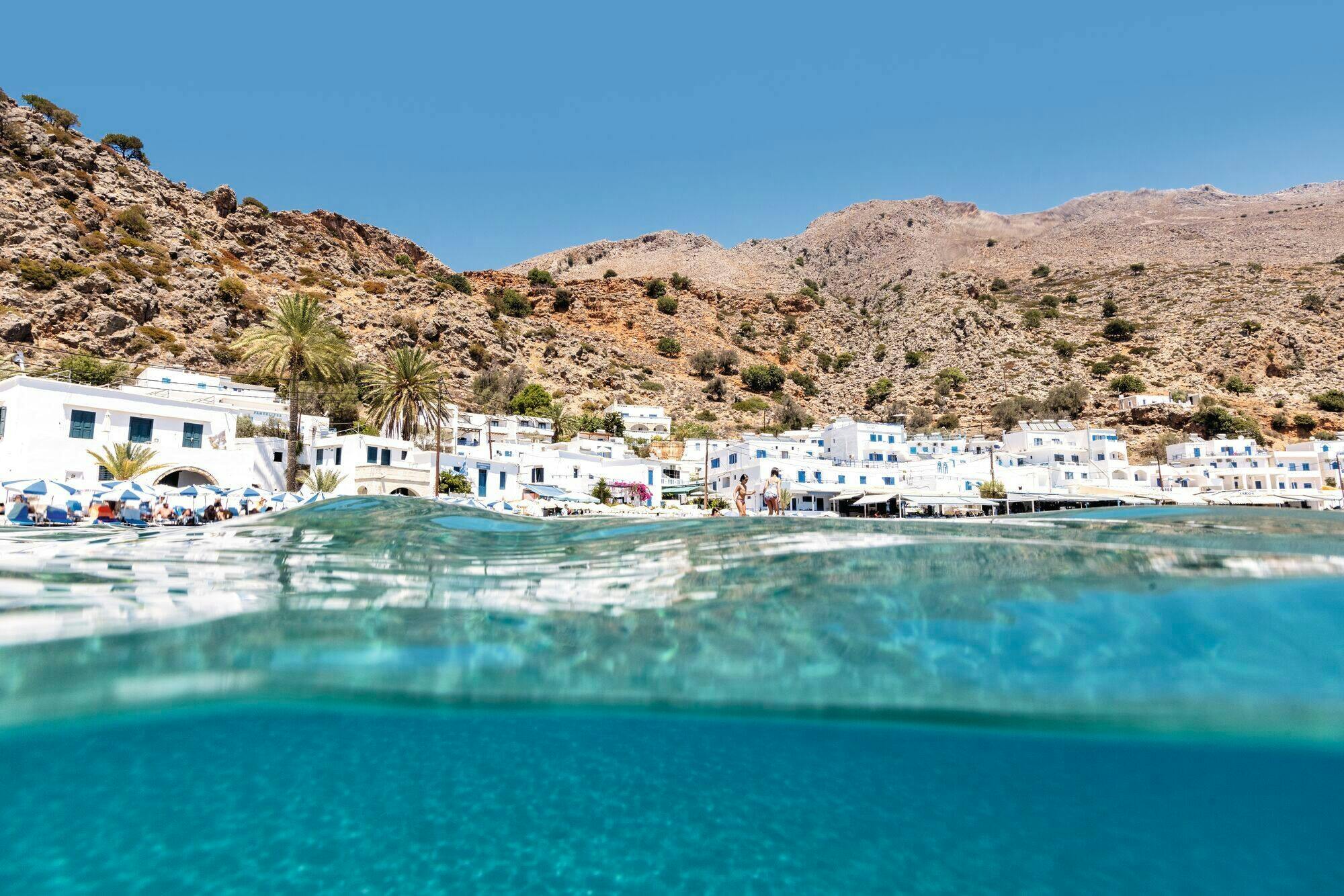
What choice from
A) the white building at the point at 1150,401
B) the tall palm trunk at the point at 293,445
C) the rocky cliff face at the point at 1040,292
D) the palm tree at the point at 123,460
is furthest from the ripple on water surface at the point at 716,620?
the rocky cliff face at the point at 1040,292

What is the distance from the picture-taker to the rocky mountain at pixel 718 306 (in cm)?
6372

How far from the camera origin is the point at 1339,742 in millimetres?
10422

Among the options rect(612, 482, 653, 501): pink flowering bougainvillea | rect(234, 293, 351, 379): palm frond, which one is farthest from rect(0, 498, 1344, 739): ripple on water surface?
rect(612, 482, 653, 501): pink flowering bougainvillea

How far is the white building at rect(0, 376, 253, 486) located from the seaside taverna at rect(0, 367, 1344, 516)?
0.06m

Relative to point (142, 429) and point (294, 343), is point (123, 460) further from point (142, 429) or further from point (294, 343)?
point (294, 343)

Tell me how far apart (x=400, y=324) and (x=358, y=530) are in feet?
240

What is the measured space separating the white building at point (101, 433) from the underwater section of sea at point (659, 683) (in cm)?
1920

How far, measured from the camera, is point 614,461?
53.4 m

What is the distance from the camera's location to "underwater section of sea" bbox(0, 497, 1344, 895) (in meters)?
9.17

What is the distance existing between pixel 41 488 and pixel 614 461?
3350cm

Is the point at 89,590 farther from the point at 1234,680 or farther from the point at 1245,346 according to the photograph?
the point at 1245,346

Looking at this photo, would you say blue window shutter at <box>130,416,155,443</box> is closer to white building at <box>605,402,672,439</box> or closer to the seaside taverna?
the seaside taverna

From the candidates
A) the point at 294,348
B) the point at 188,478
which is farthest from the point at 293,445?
the point at 188,478

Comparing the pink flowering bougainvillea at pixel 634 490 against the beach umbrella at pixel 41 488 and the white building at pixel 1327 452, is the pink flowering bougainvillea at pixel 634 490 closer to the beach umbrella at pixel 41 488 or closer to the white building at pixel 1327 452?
the beach umbrella at pixel 41 488
